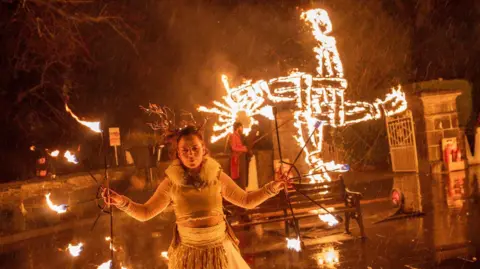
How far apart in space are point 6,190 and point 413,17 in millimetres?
18794

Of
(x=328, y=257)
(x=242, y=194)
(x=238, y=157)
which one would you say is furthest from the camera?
(x=238, y=157)

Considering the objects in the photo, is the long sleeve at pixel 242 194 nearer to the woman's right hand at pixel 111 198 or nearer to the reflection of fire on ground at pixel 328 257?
the woman's right hand at pixel 111 198

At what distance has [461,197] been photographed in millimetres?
10984

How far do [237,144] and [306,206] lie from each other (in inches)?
112

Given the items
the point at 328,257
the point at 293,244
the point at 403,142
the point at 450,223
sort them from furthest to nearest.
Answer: the point at 403,142 → the point at 450,223 → the point at 293,244 → the point at 328,257

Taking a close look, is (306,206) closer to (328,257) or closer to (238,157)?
(328,257)

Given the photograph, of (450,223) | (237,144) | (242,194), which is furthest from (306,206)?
(242,194)

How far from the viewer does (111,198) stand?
3689 mm

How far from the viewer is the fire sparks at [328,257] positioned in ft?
22.7

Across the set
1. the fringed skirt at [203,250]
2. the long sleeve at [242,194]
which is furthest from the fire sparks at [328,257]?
the fringed skirt at [203,250]

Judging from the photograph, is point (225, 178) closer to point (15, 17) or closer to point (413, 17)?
point (15, 17)

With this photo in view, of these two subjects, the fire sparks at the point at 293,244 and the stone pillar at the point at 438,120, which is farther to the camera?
the stone pillar at the point at 438,120

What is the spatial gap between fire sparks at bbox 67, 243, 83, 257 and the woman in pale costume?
5784 millimetres

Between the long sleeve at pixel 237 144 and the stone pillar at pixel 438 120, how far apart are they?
805 cm
